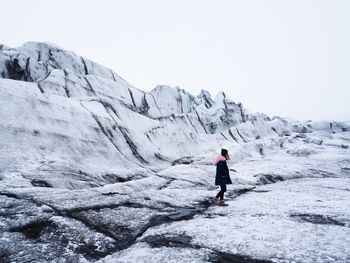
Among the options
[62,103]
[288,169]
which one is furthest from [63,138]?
[288,169]

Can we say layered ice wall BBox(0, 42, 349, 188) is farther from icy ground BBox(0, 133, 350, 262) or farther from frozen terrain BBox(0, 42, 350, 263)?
icy ground BBox(0, 133, 350, 262)

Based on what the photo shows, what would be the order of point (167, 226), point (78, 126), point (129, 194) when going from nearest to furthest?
1. point (167, 226)
2. point (129, 194)
3. point (78, 126)

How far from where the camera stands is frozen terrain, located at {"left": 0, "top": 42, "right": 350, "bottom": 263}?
17.5ft

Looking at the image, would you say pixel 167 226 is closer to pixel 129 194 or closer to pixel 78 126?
pixel 129 194

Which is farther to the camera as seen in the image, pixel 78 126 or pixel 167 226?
pixel 78 126

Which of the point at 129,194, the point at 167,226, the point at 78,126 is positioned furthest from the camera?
the point at 78,126

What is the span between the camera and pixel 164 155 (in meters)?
22.6

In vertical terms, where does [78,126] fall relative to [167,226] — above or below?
above

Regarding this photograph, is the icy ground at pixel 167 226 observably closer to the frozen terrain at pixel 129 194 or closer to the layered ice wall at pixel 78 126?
the frozen terrain at pixel 129 194

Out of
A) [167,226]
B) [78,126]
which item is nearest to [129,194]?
[167,226]

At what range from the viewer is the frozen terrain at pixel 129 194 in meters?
5.32

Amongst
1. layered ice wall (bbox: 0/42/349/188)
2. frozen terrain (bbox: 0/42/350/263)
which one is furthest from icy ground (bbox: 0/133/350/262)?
layered ice wall (bbox: 0/42/349/188)

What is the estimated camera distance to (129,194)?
987 centimetres

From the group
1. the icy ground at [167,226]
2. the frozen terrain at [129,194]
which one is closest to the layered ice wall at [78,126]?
the frozen terrain at [129,194]
